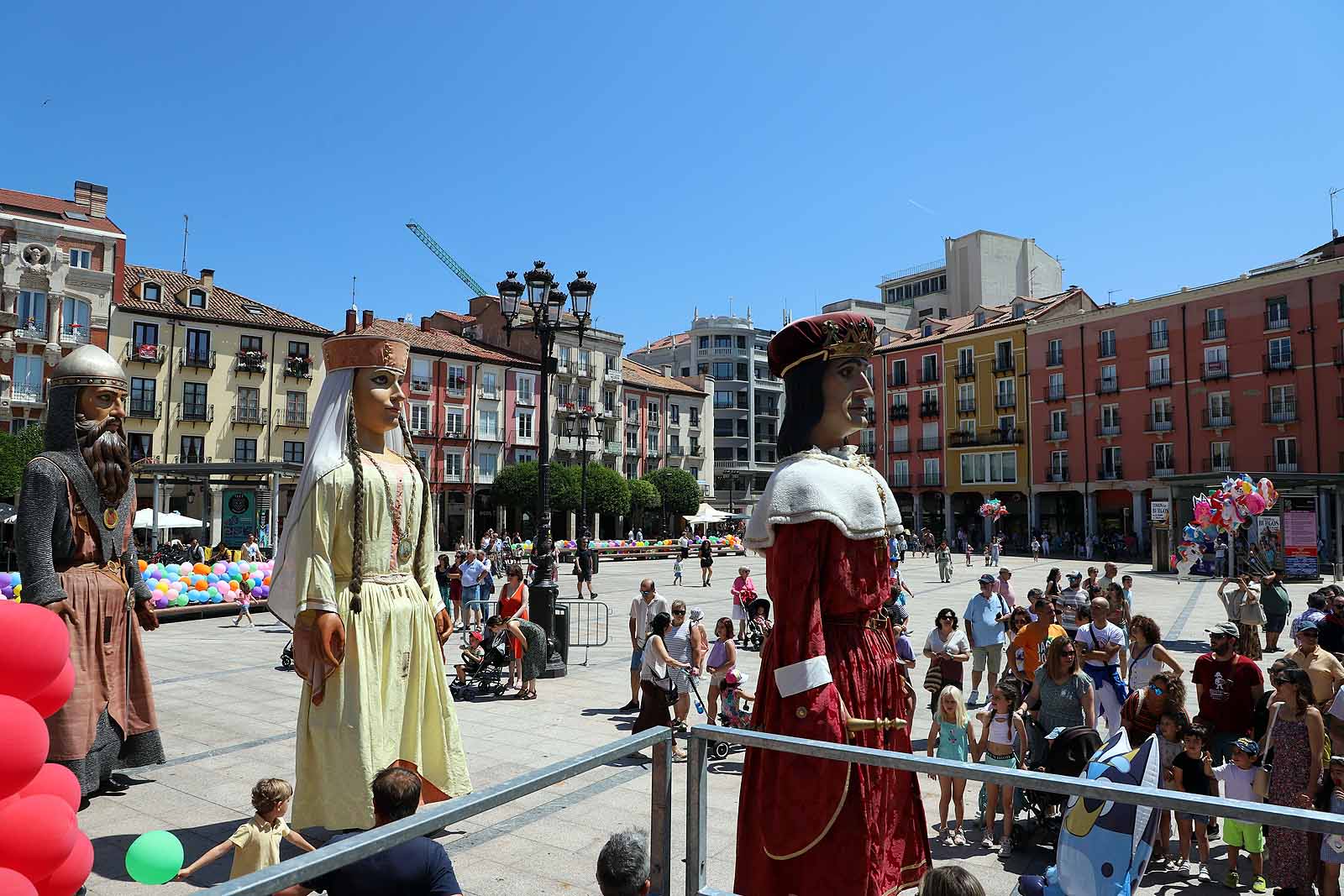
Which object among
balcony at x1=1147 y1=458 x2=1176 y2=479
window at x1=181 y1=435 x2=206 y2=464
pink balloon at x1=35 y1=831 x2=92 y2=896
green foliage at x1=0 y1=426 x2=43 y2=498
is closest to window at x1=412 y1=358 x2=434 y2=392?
window at x1=181 y1=435 x2=206 y2=464

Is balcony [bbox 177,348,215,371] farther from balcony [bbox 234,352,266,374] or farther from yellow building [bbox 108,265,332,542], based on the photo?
balcony [bbox 234,352,266,374]

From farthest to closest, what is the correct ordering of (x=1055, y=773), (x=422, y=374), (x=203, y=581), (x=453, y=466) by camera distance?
1. (x=453, y=466)
2. (x=422, y=374)
3. (x=203, y=581)
4. (x=1055, y=773)

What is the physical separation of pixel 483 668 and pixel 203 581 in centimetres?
1071

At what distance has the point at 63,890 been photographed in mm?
3072

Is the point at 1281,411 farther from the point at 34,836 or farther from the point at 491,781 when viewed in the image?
the point at 34,836

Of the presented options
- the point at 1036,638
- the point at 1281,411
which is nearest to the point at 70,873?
the point at 1036,638

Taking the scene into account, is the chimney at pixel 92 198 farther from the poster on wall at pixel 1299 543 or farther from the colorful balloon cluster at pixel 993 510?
the poster on wall at pixel 1299 543

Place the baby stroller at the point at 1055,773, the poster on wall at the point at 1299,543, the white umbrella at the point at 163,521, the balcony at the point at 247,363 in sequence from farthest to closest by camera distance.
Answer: the balcony at the point at 247,363, the white umbrella at the point at 163,521, the poster on wall at the point at 1299,543, the baby stroller at the point at 1055,773

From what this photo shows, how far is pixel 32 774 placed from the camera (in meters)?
2.78

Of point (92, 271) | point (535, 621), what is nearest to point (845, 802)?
point (535, 621)

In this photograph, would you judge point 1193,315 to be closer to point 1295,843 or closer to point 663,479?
point 663,479

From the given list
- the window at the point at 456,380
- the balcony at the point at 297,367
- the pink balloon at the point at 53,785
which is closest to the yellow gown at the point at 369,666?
the pink balloon at the point at 53,785

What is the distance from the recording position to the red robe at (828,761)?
3.05 meters

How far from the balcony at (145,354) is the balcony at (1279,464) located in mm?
49488
